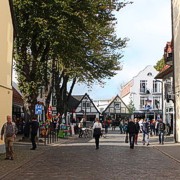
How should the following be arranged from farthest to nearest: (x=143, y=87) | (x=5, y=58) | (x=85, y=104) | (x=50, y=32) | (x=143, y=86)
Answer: (x=143, y=86) → (x=143, y=87) → (x=85, y=104) → (x=50, y=32) → (x=5, y=58)

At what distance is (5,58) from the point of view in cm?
2391

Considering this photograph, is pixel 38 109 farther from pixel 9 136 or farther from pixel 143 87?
pixel 143 87

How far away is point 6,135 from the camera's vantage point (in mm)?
19797

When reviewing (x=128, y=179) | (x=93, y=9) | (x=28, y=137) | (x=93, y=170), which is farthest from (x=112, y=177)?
(x=28, y=137)

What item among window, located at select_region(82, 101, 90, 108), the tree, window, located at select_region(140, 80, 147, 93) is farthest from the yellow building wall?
window, located at select_region(140, 80, 147, 93)

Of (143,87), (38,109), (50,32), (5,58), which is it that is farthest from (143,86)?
(5,58)

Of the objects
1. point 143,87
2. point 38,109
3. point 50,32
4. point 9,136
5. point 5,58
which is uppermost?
point 143,87

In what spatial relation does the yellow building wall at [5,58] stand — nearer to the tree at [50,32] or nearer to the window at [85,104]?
the tree at [50,32]

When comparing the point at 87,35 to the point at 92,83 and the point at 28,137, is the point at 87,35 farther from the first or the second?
the point at 92,83

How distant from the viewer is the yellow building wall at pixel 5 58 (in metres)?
22.8

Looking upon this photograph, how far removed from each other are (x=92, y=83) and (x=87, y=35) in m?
18.9

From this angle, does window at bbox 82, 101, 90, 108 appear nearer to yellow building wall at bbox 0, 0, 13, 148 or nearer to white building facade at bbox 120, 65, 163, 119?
white building facade at bbox 120, 65, 163, 119

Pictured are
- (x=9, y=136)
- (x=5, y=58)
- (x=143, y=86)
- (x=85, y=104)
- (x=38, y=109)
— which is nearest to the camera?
(x=9, y=136)

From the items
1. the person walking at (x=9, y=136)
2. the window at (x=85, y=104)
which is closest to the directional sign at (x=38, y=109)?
the person walking at (x=9, y=136)
